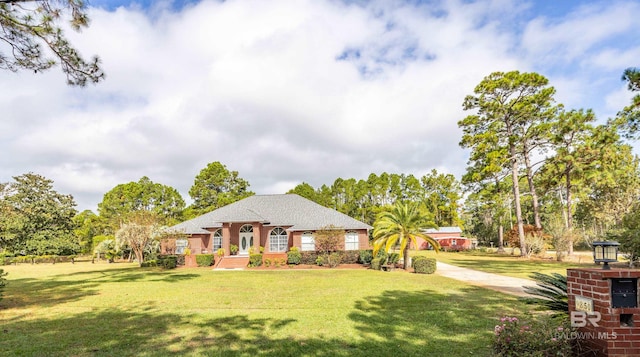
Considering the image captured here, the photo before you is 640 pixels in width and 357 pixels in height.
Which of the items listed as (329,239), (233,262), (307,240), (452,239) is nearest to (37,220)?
(233,262)

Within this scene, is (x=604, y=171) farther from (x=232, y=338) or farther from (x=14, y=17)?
(x=14, y=17)

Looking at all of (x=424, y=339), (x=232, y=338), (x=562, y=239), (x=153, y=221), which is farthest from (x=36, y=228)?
(x=562, y=239)

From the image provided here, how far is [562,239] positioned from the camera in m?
26.8

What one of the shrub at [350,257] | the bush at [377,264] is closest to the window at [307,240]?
the shrub at [350,257]

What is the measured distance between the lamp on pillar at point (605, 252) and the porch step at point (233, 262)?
23.2 meters

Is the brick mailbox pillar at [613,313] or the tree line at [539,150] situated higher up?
the tree line at [539,150]

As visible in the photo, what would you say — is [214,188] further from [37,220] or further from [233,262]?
[233,262]

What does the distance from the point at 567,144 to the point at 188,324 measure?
3493 centimetres

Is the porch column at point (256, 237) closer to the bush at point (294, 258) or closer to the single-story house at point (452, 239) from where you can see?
the bush at point (294, 258)

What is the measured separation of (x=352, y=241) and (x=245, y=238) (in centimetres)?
971

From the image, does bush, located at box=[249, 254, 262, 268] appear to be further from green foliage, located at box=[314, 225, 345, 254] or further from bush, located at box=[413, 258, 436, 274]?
bush, located at box=[413, 258, 436, 274]

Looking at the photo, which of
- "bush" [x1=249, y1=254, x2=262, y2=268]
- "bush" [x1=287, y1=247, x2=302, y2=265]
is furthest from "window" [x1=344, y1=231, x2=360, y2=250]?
"bush" [x1=249, y1=254, x2=262, y2=268]

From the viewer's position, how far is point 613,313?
4215 mm

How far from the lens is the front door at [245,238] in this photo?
97.5ft
